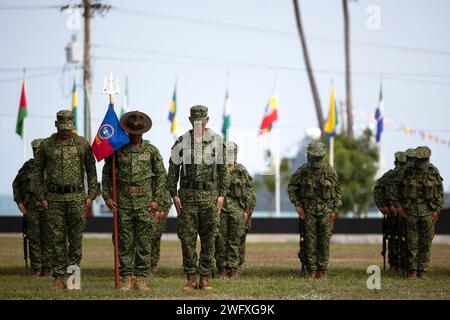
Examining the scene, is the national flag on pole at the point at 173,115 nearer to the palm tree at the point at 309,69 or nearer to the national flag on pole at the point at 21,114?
the national flag on pole at the point at 21,114

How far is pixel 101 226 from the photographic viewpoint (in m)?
43.1

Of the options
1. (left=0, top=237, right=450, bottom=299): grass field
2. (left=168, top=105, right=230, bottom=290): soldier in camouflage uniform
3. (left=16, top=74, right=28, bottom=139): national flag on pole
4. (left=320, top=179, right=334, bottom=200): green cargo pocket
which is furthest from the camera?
(left=16, top=74, right=28, bottom=139): national flag on pole

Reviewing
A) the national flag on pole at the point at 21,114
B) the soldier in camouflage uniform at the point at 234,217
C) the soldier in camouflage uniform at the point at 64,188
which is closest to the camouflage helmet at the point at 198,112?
the soldier in camouflage uniform at the point at 64,188

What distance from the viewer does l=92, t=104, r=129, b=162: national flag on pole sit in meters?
18.2

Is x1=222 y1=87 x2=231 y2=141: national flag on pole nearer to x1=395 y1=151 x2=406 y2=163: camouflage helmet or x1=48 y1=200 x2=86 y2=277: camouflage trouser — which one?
x1=395 y1=151 x2=406 y2=163: camouflage helmet

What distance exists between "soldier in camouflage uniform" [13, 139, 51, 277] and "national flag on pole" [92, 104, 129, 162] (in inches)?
166

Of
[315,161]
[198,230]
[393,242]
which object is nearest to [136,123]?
[198,230]

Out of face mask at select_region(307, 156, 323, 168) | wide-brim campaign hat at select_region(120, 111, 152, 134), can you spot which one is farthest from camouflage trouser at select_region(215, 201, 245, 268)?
wide-brim campaign hat at select_region(120, 111, 152, 134)

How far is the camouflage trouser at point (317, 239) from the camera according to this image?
2216 cm

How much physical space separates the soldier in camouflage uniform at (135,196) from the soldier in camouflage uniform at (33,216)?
13.7 ft

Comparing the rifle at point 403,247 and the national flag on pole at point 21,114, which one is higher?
the national flag on pole at point 21,114

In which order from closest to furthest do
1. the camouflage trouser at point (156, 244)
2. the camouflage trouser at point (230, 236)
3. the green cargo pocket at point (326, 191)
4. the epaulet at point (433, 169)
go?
1. the green cargo pocket at point (326, 191)
2. the epaulet at point (433, 169)
3. the camouflage trouser at point (156, 244)
4. the camouflage trouser at point (230, 236)
